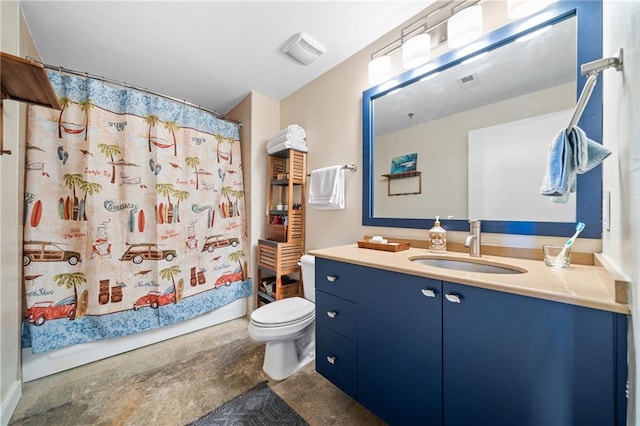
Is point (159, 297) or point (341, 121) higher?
point (341, 121)

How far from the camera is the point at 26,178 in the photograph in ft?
4.66

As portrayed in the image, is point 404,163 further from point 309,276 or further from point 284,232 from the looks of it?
point 284,232

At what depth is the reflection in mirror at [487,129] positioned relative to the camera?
1.01 meters

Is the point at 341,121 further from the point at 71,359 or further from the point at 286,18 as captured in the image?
the point at 71,359

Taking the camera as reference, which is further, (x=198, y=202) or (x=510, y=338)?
(x=198, y=202)

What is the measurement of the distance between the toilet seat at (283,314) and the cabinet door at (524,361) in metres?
0.91

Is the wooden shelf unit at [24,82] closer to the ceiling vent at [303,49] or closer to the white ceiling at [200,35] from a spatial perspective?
the white ceiling at [200,35]

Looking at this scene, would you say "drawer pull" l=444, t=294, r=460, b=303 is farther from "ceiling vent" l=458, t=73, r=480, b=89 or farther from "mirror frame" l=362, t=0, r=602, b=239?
"ceiling vent" l=458, t=73, r=480, b=89

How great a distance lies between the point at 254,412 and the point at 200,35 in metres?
2.33

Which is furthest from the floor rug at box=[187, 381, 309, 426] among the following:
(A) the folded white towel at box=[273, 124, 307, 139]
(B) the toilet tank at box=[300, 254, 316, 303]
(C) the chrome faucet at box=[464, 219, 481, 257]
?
(A) the folded white towel at box=[273, 124, 307, 139]

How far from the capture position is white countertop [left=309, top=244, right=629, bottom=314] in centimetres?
61

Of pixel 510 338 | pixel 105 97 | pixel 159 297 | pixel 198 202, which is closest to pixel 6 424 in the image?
pixel 159 297

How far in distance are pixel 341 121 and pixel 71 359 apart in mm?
2574

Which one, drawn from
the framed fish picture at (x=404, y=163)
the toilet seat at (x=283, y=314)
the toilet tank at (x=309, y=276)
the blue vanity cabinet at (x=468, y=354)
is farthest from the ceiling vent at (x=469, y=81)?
the toilet seat at (x=283, y=314)
